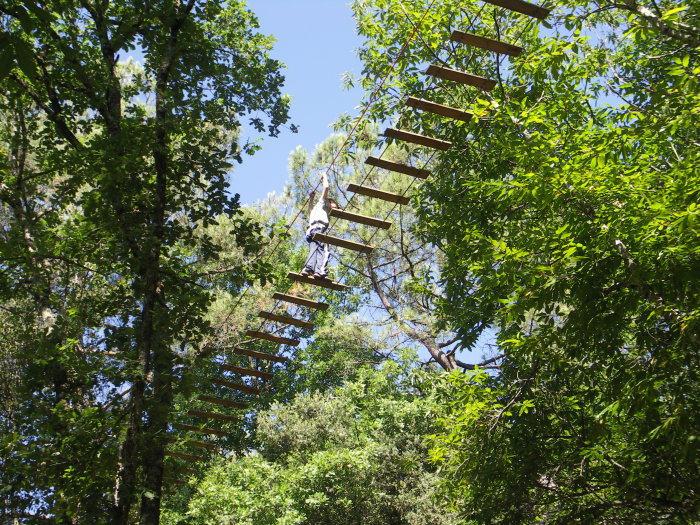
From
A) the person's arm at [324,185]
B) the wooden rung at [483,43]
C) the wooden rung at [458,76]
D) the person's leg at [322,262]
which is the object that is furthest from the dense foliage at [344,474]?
the wooden rung at [483,43]

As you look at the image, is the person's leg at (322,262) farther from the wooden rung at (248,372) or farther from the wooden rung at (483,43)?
the wooden rung at (483,43)

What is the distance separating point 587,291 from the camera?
4.12 metres

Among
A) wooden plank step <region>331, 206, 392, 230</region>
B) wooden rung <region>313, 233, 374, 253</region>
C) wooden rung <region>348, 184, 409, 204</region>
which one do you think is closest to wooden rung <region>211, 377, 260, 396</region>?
wooden rung <region>313, 233, 374, 253</region>

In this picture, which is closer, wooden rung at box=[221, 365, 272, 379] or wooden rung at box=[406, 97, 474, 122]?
wooden rung at box=[406, 97, 474, 122]

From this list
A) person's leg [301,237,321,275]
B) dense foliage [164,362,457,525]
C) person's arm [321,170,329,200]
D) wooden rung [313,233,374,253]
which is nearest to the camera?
wooden rung [313,233,374,253]

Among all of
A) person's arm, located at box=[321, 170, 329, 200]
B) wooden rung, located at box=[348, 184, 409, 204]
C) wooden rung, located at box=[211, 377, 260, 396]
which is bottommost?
wooden rung, located at box=[211, 377, 260, 396]

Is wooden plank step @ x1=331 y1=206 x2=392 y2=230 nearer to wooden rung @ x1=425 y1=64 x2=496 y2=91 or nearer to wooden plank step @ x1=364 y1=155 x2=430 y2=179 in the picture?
wooden plank step @ x1=364 y1=155 x2=430 y2=179

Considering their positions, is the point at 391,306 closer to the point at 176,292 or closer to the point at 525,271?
the point at 176,292

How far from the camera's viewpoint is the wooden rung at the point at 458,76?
448 cm

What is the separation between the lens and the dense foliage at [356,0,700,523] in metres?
3.84

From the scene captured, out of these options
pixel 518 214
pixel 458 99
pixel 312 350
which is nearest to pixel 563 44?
pixel 518 214

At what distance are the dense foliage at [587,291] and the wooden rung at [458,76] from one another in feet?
0.42

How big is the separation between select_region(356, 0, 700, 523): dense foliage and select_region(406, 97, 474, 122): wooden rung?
0.22 m

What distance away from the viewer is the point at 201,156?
619 cm
